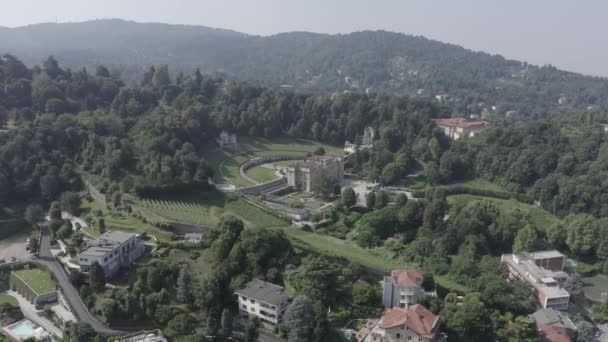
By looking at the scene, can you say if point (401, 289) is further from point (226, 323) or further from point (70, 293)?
point (70, 293)

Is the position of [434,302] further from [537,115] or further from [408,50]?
[408,50]

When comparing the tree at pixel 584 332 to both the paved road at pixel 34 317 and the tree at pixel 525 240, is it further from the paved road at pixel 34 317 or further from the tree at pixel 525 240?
the paved road at pixel 34 317

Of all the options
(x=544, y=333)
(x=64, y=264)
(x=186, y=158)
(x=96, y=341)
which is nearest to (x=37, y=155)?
(x=186, y=158)

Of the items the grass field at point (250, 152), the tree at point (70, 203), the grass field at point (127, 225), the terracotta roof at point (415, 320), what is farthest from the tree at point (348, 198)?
the tree at point (70, 203)

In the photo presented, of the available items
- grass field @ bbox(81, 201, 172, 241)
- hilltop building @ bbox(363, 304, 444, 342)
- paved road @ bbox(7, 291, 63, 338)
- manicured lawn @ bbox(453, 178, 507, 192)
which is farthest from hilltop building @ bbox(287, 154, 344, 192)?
paved road @ bbox(7, 291, 63, 338)

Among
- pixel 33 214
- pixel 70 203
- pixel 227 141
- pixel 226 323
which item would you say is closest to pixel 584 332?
pixel 226 323

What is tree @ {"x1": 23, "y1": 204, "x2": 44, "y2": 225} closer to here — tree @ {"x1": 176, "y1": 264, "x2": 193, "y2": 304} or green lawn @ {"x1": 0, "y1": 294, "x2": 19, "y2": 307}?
green lawn @ {"x1": 0, "y1": 294, "x2": 19, "y2": 307}
